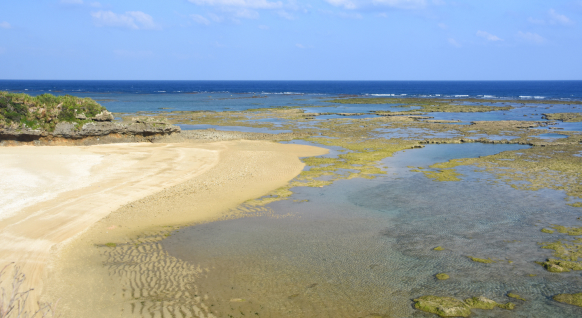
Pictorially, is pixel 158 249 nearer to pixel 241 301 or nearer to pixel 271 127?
pixel 241 301

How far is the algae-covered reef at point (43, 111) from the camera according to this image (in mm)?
28516

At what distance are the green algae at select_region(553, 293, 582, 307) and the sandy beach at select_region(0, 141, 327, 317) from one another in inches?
457

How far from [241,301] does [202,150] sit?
21.5m

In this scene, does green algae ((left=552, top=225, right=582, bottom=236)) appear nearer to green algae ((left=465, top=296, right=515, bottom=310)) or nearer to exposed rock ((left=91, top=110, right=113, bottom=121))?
green algae ((left=465, top=296, right=515, bottom=310))

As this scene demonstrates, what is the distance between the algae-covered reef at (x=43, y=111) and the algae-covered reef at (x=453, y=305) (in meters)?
30.7

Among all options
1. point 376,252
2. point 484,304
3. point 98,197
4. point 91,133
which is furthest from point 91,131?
point 484,304

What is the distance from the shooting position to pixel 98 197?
1744 cm

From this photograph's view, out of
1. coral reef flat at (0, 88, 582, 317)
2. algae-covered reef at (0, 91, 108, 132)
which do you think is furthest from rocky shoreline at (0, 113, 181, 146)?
coral reef flat at (0, 88, 582, 317)

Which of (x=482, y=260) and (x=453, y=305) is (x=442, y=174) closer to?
(x=482, y=260)

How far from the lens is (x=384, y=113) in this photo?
63938mm

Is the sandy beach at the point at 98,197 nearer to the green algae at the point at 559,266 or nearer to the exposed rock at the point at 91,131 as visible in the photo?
the exposed rock at the point at 91,131

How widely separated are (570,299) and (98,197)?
59.3ft

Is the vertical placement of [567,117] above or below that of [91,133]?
above

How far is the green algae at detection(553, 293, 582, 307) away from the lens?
10.0 m
